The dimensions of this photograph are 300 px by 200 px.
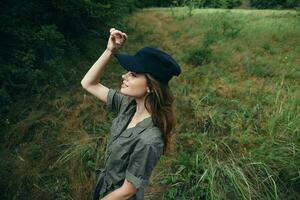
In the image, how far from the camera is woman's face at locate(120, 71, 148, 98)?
2.70 meters

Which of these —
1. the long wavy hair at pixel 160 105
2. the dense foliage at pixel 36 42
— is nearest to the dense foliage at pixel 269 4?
the dense foliage at pixel 36 42

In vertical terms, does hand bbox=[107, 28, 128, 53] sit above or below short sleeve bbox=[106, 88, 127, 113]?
above

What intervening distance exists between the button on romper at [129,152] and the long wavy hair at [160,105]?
5 cm

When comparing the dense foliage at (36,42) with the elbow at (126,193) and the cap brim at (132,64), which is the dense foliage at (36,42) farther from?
the elbow at (126,193)

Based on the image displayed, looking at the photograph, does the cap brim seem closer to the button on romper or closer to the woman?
the woman

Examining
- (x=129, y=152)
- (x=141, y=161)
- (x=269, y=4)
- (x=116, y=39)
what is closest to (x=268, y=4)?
(x=269, y=4)

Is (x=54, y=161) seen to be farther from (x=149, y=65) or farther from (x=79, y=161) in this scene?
(x=149, y=65)

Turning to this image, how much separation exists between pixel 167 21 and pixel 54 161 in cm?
538

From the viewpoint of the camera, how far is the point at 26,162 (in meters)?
5.56

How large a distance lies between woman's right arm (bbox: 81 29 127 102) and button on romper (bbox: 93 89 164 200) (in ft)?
0.31

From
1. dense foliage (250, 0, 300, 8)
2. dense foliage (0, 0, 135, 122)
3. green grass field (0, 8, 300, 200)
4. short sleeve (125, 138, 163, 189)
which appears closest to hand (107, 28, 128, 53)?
short sleeve (125, 138, 163, 189)

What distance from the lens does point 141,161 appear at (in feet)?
8.49

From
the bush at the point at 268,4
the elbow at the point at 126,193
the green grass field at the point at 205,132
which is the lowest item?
the bush at the point at 268,4

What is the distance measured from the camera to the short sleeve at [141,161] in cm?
257
